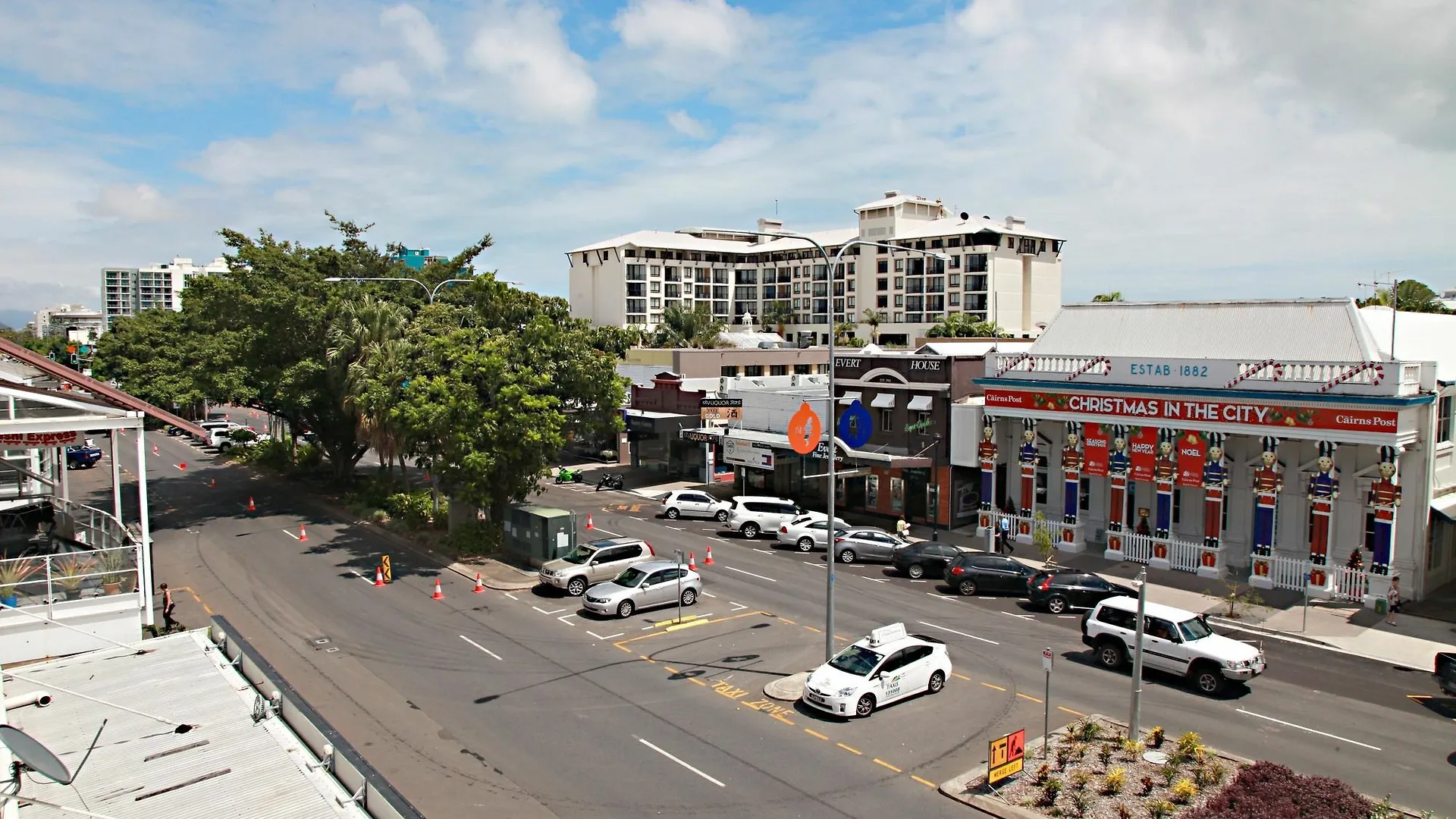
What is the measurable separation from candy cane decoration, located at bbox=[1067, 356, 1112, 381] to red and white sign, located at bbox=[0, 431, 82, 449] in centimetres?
3125

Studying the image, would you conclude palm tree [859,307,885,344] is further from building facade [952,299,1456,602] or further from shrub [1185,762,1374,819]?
shrub [1185,762,1374,819]

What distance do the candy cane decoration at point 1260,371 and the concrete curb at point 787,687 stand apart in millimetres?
18927

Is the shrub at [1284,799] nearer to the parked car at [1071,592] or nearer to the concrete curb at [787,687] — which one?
the concrete curb at [787,687]

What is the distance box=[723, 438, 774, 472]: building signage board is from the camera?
1811 inches

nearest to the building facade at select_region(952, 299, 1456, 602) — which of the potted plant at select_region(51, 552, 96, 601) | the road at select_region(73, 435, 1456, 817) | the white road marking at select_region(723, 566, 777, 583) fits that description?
the road at select_region(73, 435, 1456, 817)

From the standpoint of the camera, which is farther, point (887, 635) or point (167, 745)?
point (887, 635)

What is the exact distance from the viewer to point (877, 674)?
20375 millimetres

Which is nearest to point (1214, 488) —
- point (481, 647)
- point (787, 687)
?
point (787, 687)

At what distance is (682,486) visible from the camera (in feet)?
174

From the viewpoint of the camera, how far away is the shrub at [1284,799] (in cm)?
1417

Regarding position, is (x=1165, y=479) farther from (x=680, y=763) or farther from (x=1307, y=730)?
(x=680, y=763)

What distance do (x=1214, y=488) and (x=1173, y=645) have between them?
12.3 metres

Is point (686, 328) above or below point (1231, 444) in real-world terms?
above

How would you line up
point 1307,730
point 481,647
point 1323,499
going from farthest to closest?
point 1323,499
point 481,647
point 1307,730
